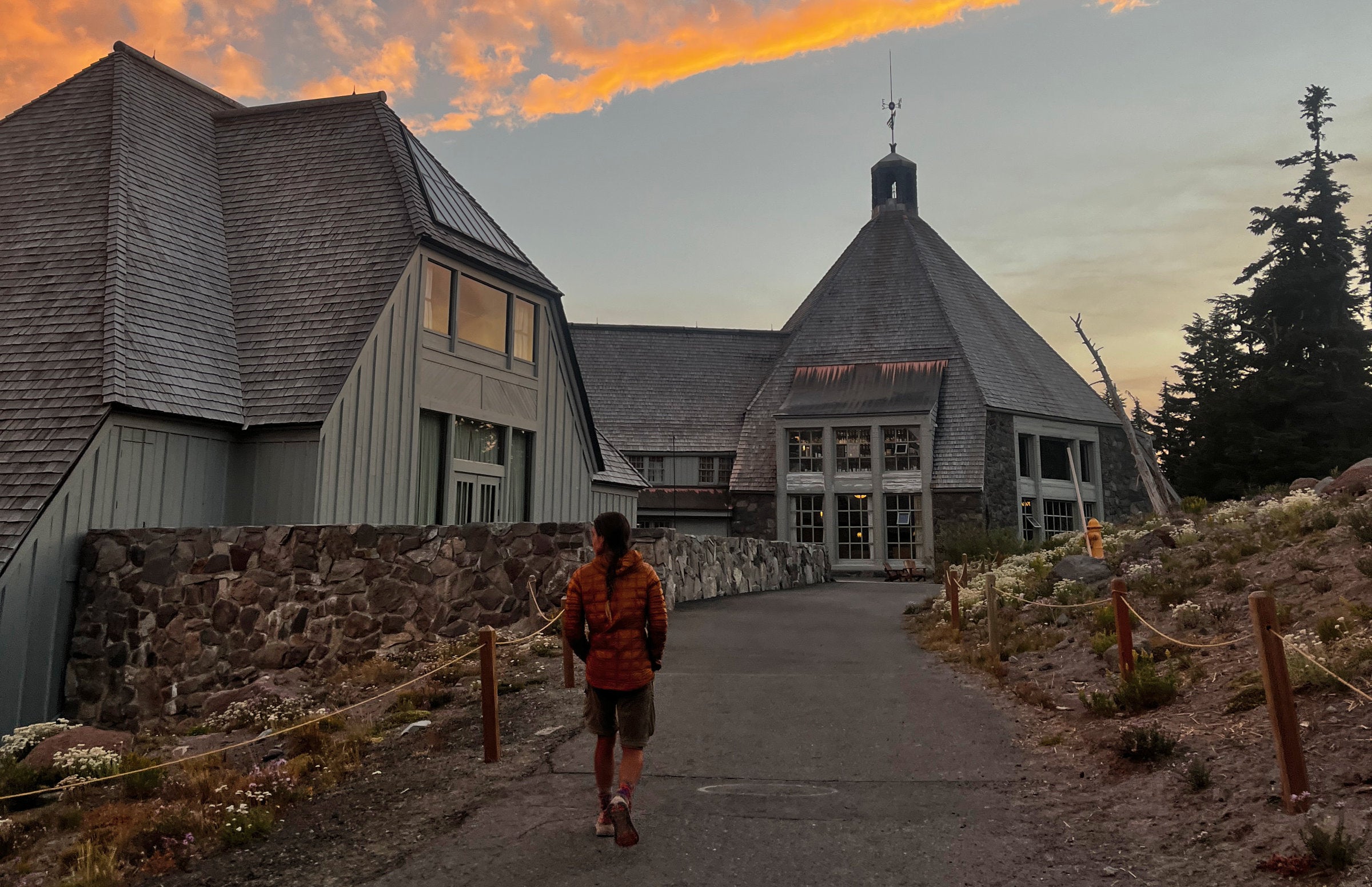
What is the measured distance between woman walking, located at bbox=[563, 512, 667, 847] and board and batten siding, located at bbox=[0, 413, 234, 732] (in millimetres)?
9540

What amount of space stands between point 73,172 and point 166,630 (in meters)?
9.11

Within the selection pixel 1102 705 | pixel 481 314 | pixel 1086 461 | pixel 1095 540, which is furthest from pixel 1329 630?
pixel 1086 461

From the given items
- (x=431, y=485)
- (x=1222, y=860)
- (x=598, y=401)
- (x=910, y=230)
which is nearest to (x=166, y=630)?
(x=431, y=485)

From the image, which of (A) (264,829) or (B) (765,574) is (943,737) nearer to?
(A) (264,829)

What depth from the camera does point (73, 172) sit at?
50.9ft

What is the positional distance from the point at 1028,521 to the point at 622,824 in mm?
26269

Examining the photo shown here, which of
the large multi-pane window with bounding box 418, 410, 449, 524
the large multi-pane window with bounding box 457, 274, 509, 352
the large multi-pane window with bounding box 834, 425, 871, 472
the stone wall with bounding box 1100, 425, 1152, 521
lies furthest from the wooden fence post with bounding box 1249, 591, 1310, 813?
the stone wall with bounding box 1100, 425, 1152, 521

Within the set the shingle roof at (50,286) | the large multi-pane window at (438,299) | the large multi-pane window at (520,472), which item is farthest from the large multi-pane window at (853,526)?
the shingle roof at (50,286)

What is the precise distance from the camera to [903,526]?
92.1 feet

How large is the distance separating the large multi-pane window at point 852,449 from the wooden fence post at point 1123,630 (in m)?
20.7

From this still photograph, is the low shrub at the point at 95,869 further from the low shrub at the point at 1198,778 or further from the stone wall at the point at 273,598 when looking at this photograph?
the low shrub at the point at 1198,778

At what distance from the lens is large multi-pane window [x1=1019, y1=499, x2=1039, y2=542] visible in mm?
28469

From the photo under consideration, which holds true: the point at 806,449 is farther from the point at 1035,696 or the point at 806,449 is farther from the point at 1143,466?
the point at 1035,696

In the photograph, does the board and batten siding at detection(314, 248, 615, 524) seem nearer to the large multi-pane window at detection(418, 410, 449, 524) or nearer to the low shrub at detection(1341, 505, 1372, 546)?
the large multi-pane window at detection(418, 410, 449, 524)
